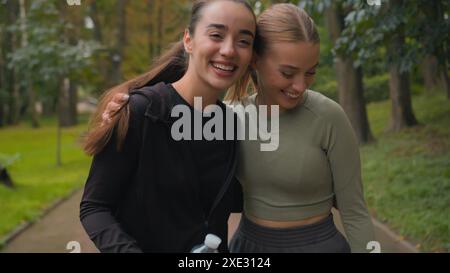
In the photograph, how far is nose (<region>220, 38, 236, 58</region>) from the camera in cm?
182

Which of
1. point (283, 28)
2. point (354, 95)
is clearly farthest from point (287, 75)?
point (354, 95)

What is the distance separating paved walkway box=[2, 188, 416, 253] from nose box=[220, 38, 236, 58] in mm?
4151

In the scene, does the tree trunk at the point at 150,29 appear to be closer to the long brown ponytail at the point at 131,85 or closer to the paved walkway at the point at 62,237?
the paved walkway at the point at 62,237

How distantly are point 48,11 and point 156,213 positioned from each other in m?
12.9

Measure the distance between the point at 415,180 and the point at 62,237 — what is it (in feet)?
15.7

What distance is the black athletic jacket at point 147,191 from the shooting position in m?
1.75

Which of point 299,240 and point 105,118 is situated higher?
point 105,118

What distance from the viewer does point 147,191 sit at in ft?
5.92

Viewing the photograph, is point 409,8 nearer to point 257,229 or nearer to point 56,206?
point 257,229

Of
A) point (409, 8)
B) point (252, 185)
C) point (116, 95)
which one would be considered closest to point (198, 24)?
point (116, 95)

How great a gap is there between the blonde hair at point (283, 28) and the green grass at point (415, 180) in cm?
399

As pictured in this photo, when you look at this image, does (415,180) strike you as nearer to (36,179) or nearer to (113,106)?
(113,106)

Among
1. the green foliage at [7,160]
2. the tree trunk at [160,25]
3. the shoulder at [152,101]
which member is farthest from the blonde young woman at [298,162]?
the tree trunk at [160,25]

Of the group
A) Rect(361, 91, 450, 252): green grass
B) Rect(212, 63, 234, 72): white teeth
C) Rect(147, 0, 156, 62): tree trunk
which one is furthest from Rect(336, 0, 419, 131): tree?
Rect(147, 0, 156, 62): tree trunk
